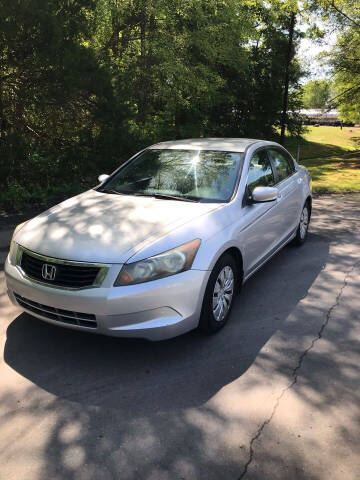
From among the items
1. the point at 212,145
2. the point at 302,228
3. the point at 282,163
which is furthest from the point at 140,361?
the point at 302,228

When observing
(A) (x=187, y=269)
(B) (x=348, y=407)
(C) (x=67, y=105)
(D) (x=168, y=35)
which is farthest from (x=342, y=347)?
(D) (x=168, y=35)

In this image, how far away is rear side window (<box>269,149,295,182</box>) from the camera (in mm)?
5816

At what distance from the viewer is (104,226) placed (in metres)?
3.88

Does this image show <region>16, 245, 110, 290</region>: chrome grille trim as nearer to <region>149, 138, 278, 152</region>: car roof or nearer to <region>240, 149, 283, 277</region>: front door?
<region>240, 149, 283, 277</region>: front door

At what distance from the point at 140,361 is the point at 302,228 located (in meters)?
3.89

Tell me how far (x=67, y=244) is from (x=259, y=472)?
2.14 metres

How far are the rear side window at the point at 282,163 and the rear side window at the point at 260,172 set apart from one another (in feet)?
1.00

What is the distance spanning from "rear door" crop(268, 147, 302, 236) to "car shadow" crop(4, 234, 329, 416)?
4.55 feet

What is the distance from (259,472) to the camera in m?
2.55

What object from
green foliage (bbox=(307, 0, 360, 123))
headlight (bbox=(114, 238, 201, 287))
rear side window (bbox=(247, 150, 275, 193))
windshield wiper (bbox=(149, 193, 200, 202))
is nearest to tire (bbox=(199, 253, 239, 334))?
headlight (bbox=(114, 238, 201, 287))

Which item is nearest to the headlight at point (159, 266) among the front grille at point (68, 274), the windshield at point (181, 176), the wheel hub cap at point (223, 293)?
Result: the front grille at point (68, 274)

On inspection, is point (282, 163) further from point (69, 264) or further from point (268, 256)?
point (69, 264)

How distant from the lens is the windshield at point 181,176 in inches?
180

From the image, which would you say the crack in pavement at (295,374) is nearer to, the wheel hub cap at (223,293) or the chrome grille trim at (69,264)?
the wheel hub cap at (223,293)
